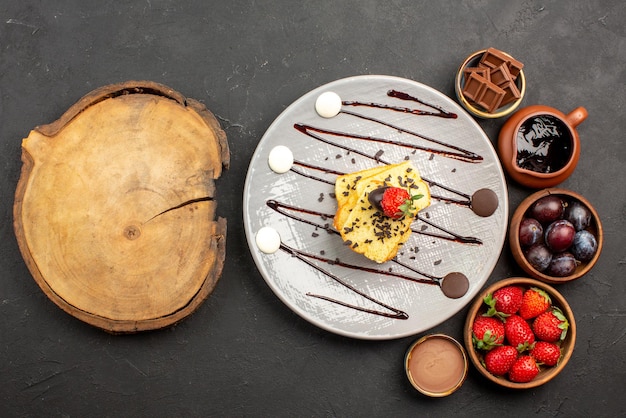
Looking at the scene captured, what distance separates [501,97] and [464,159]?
421mm

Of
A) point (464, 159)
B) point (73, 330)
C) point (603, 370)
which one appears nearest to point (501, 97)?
point (464, 159)

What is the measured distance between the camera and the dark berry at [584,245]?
3.83 m

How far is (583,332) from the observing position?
13.6ft

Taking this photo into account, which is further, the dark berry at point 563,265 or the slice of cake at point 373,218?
the dark berry at point 563,265

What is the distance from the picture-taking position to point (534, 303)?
3.84 metres

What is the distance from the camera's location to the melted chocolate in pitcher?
12.6 feet

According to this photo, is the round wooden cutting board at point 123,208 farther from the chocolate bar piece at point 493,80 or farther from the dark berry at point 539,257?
the dark berry at point 539,257

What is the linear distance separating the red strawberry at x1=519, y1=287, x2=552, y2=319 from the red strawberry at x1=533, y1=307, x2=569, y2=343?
0.04 meters

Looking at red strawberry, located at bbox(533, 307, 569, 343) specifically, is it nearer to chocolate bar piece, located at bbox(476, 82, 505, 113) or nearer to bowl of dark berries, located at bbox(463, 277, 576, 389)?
bowl of dark berries, located at bbox(463, 277, 576, 389)

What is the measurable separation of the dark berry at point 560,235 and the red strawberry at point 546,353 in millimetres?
558

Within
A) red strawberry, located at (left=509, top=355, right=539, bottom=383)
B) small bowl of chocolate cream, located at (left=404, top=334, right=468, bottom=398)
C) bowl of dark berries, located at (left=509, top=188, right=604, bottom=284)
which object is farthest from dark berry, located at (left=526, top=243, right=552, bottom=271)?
small bowl of chocolate cream, located at (left=404, top=334, right=468, bottom=398)

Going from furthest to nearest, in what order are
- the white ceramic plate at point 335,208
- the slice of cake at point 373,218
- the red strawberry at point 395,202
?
the white ceramic plate at point 335,208
the slice of cake at point 373,218
the red strawberry at point 395,202

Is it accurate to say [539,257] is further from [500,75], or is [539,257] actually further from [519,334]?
[500,75]

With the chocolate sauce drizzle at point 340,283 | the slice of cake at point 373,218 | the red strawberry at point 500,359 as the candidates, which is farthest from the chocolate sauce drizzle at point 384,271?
the red strawberry at point 500,359
